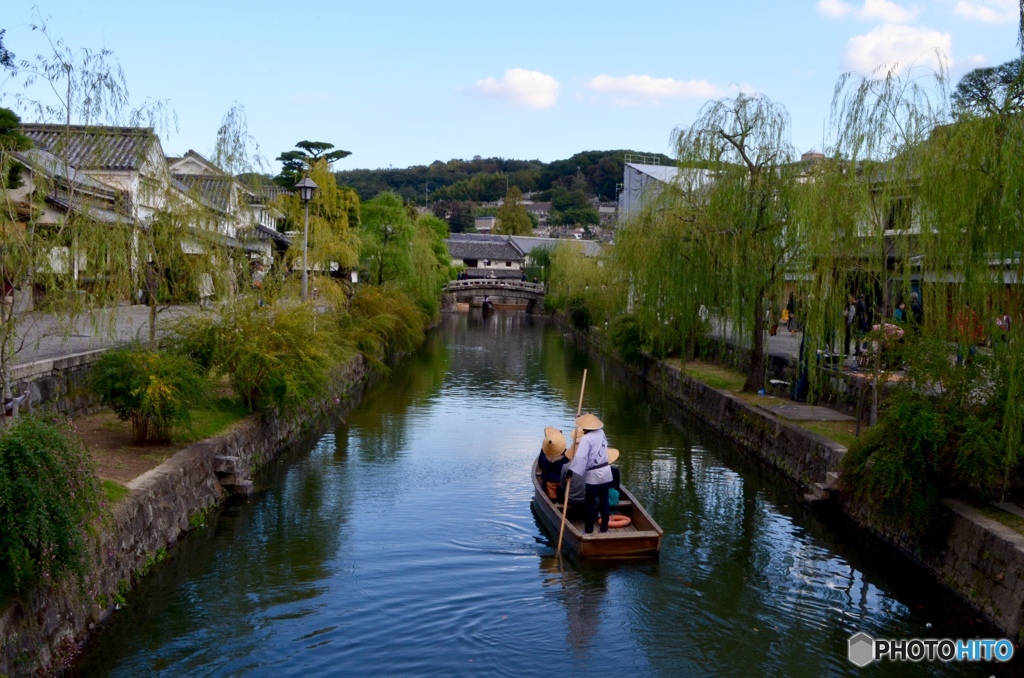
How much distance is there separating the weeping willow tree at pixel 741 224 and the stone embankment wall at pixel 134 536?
957 cm

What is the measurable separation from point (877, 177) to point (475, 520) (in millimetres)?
7771

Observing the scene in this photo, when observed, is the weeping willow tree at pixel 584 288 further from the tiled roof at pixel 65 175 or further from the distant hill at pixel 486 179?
the distant hill at pixel 486 179

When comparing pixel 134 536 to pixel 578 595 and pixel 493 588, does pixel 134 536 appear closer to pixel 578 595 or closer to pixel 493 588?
pixel 493 588

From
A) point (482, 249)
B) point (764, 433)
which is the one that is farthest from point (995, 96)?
point (482, 249)

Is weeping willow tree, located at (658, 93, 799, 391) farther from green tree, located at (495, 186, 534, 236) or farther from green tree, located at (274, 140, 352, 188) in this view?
green tree, located at (495, 186, 534, 236)

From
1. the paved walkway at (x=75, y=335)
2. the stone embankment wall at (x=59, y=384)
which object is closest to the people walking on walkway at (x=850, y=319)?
the paved walkway at (x=75, y=335)

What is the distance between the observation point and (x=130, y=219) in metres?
13.6

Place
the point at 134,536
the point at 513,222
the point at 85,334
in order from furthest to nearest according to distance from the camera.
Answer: the point at 513,222 < the point at 85,334 < the point at 134,536

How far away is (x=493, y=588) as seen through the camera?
31.8ft

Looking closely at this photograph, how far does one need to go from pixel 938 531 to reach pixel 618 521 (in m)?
3.69

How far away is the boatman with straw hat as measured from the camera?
34.8 ft

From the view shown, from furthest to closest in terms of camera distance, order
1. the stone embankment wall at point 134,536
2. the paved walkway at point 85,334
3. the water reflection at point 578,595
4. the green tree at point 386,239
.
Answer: the green tree at point 386,239 < the paved walkway at point 85,334 < the water reflection at point 578,595 < the stone embankment wall at point 134,536

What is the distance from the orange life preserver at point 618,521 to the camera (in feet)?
36.3

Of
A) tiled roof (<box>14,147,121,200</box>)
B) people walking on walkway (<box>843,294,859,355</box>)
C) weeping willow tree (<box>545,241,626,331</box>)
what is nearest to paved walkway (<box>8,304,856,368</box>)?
people walking on walkway (<box>843,294,859,355</box>)
